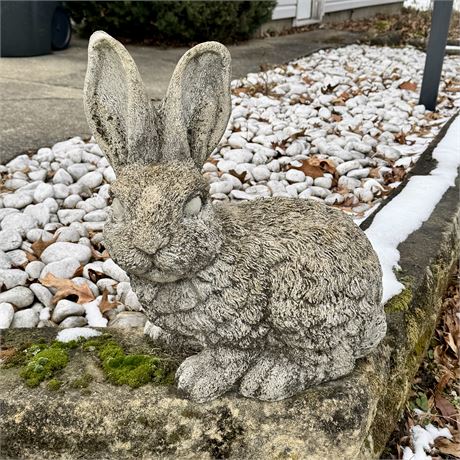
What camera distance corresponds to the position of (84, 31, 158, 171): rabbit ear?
1600 millimetres

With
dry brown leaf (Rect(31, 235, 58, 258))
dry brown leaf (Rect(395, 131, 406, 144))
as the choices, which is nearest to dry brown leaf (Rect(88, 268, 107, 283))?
dry brown leaf (Rect(31, 235, 58, 258))

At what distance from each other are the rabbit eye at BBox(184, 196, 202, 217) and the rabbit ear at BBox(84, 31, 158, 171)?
0.17 meters

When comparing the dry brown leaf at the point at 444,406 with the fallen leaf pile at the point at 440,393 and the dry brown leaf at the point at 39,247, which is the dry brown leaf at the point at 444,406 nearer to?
the fallen leaf pile at the point at 440,393

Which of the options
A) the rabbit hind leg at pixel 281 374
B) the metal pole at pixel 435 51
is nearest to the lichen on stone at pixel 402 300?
the rabbit hind leg at pixel 281 374

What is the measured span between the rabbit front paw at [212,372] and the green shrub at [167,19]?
7.21m

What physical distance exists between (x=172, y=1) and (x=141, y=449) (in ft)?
24.3

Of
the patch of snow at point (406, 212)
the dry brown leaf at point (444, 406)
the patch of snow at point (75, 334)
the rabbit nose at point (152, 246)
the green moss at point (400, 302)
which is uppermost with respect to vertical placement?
the rabbit nose at point (152, 246)

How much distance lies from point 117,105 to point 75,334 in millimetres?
969

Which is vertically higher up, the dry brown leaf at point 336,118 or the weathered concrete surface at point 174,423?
the dry brown leaf at point 336,118

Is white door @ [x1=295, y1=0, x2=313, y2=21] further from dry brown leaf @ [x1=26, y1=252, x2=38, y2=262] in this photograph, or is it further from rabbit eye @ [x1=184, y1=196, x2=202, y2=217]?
rabbit eye @ [x1=184, y1=196, x2=202, y2=217]

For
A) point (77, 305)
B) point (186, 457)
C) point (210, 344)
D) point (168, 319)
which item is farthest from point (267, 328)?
point (77, 305)

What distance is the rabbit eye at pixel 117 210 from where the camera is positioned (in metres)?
1.60

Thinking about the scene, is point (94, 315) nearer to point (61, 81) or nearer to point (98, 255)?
point (98, 255)

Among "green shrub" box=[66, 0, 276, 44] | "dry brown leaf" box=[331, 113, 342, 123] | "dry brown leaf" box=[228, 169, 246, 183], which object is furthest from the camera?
"green shrub" box=[66, 0, 276, 44]
